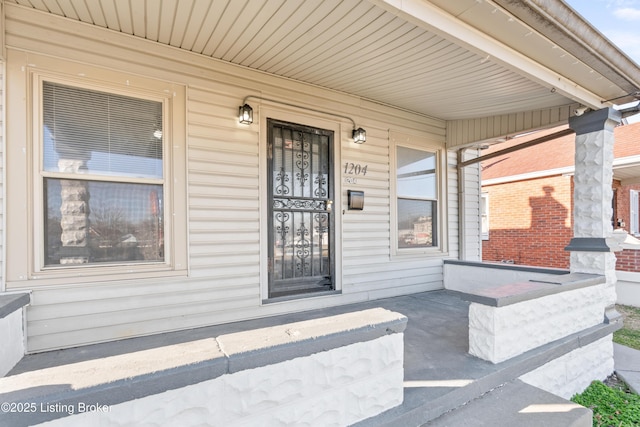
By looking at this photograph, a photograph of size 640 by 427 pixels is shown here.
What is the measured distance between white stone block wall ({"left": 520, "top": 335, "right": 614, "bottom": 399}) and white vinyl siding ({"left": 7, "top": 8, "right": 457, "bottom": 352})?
200cm

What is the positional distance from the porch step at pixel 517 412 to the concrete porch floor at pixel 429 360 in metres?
0.05

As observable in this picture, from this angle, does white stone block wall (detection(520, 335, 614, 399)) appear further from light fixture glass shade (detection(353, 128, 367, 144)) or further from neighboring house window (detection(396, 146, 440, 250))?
light fixture glass shade (detection(353, 128, 367, 144))

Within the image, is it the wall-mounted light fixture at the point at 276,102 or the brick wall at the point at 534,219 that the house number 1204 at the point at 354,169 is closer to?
the wall-mounted light fixture at the point at 276,102

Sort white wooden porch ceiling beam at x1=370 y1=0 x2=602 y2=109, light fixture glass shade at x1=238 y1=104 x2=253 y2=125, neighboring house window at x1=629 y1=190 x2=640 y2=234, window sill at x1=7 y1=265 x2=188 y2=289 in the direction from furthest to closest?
neighboring house window at x1=629 y1=190 x2=640 y2=234, light fixture glass shade at x1=238 y1=104 x2=253 y2=125, window sill at x1=7 y1=265 x2=188 y2=289, white wooden porch ceiling beam at x1=370 y1=0 x2=602 y2=109

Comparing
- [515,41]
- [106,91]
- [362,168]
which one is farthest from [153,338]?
[515,41]

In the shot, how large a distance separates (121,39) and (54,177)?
1.30 metres

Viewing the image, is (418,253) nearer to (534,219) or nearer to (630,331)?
(630,331)

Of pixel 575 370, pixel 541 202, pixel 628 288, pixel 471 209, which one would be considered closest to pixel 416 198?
pixel 471 209

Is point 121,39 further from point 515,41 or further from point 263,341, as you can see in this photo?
point 515,41

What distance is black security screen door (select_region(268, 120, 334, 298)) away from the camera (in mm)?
3668

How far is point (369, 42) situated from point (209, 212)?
217 cm

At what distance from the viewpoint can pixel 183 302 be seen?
3.06 m

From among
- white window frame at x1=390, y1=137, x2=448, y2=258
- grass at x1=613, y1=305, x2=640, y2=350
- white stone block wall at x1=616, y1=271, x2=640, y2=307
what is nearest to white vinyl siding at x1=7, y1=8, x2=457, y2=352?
white window frame at x1=390, y1=137, x2=448, y2=258

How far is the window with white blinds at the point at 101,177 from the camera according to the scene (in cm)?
263
